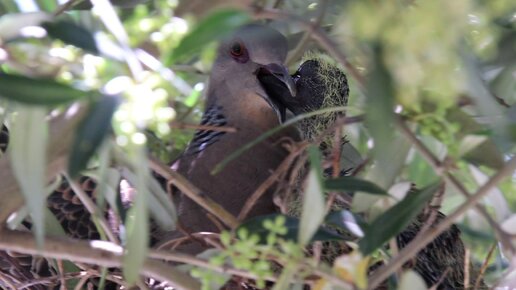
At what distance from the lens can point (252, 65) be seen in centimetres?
205

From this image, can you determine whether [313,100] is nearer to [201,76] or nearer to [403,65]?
[201,76]

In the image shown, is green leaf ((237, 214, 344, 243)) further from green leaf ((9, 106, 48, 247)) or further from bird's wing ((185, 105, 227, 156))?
bird's wing ((185, 105, 227, 156))

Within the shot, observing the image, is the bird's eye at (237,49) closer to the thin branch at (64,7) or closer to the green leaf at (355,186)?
the thin branch at (64,7)

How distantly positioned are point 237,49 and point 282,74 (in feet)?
0.78

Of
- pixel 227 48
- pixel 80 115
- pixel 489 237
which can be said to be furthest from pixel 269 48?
pixel 80 115

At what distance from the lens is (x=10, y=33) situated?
2.94 feet

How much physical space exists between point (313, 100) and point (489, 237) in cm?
77

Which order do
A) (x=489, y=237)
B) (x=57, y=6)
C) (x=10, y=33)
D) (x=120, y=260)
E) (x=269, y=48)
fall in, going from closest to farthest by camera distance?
(x=10, y=33) → (x=120, y=260) → (x=57, y=6) → (x=489, y=237) → (x=269, y=48)

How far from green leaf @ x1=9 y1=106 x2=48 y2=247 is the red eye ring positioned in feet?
4.14

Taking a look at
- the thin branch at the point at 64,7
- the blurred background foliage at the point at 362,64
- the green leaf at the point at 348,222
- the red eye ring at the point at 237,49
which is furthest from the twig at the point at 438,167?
the red eye ring at the point at 237,49

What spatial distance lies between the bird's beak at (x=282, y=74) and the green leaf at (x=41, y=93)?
109 cm

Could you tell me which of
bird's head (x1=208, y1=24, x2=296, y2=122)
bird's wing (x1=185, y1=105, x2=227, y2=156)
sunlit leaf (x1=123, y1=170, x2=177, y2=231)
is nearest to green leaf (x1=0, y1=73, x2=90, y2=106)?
sunlit leaf (x1=123, y1=170, x2=177, y2=231)

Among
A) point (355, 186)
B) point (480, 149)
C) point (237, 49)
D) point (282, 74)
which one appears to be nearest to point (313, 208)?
point (355, 186)

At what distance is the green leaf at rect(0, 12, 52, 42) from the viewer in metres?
0.88
